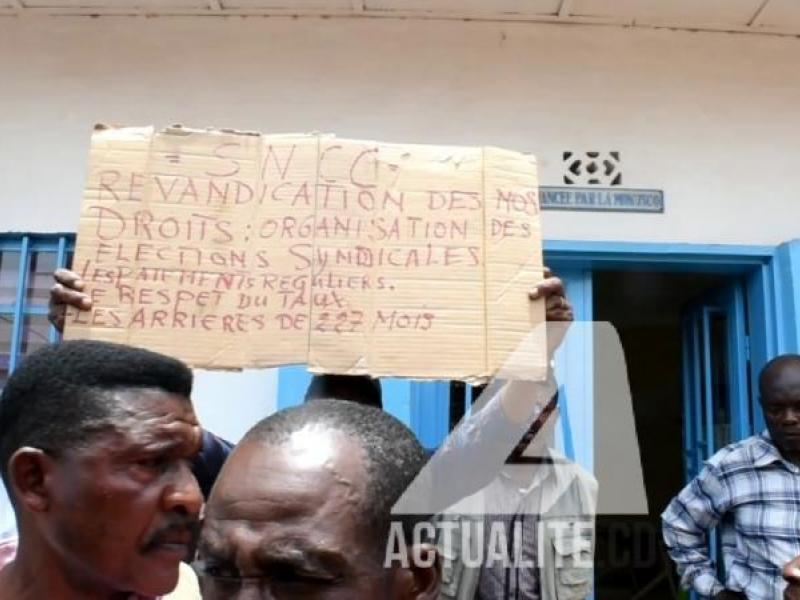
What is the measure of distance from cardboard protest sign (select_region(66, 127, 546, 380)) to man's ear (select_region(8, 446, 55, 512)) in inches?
18.6

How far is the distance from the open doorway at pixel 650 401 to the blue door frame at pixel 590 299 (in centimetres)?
37

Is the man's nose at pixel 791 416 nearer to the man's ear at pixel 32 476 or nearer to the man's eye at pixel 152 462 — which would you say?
the man's eye at pixel 152 462

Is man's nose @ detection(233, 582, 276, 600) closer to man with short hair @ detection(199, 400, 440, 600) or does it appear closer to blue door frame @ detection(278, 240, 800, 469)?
man with short hair @ detection(199, 400, 440, 600)

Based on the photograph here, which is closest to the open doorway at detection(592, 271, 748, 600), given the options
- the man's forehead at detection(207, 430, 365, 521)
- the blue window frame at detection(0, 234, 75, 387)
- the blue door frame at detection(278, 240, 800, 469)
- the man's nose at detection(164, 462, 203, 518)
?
the blue door frame at detection(278, 240, 800, 469)

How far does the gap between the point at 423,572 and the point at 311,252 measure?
857 mm

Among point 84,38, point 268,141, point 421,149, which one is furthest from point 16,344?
point 421,149

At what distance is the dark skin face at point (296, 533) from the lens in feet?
3.01

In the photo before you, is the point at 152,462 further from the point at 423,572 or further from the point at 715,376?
the point at 715,376

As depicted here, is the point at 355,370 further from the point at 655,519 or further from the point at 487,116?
the point at 655,519

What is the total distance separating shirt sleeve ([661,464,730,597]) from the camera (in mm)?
2875

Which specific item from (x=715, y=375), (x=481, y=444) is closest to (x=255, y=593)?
(x=481, y=444)

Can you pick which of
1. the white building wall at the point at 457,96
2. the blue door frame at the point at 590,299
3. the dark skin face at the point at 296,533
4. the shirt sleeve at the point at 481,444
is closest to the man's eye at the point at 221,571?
the dark skin face at the point at 296,533

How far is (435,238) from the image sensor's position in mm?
1742

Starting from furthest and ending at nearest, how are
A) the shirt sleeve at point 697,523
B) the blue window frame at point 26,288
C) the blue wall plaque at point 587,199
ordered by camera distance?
the blue wall plaque at point 587,199
the blue window frame at point 26,288
the shirt sleeve at point 697,523
